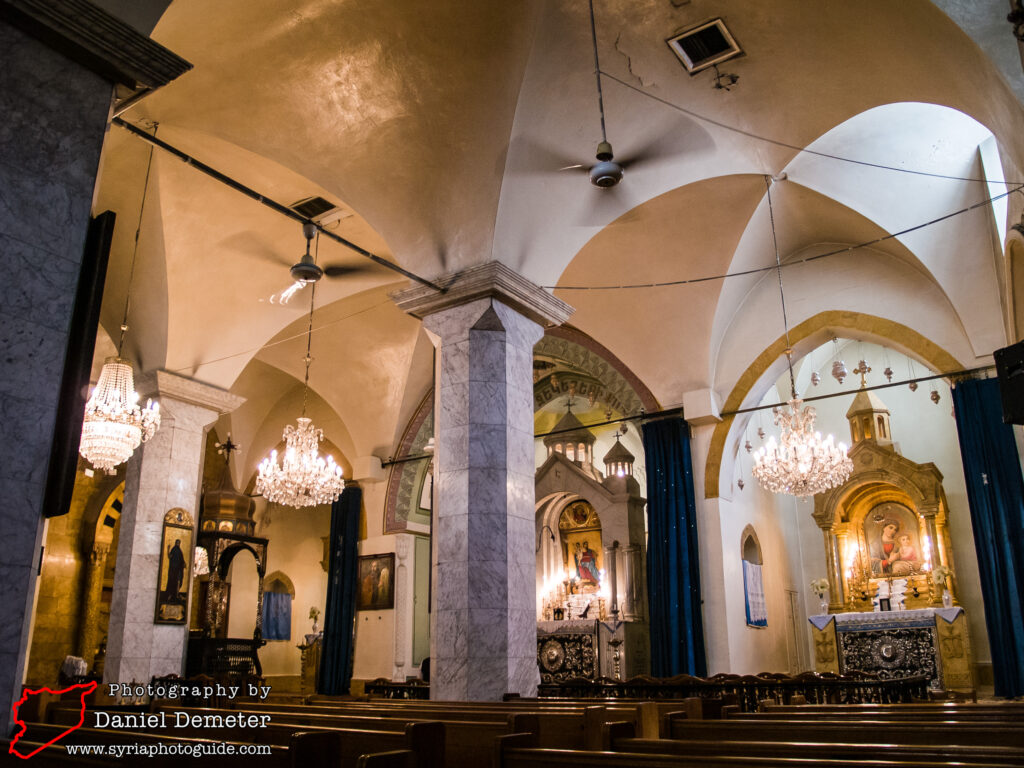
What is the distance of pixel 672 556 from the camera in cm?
1011

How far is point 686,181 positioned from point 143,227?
527 centimetres

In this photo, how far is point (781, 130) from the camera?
7.55 meters

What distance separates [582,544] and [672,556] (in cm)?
426

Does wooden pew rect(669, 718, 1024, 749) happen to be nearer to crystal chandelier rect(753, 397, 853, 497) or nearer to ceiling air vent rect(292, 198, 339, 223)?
crystal chandelier rect(753, 397, 853, 497)

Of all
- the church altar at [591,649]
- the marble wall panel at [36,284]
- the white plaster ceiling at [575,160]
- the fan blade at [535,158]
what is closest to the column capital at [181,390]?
Answer: the white plaster ceiling at [575,160]

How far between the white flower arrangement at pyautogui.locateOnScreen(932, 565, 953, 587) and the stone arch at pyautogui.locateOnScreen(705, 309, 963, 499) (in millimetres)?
3906

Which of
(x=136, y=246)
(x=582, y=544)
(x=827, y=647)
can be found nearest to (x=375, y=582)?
(x=582, y=544)

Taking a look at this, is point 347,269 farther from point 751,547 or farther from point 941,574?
point 941,574

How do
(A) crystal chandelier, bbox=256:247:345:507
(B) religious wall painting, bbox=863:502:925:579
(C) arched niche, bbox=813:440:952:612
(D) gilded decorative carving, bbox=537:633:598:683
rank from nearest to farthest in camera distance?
(A) crystal chandelier, bbox=256:247:345:507 → (D) gilded decorative carving, bbox=537:633:598:683 → (C) arched niche, bbox=813:440:952:612 → (B) religious wall painting, bbox=863:502:925:579

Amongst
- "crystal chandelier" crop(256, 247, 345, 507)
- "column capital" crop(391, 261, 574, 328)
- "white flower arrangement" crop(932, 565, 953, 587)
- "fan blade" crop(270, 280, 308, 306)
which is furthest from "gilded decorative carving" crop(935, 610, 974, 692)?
"fan blade" crop(270, 280, 308, 306)

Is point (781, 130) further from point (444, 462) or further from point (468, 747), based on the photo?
point (468, 747)

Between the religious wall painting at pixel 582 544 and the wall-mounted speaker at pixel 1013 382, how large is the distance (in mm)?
9730

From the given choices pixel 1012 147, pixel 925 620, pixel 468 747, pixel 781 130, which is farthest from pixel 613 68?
pixel 925 620

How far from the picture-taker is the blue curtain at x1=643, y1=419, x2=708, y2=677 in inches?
383
